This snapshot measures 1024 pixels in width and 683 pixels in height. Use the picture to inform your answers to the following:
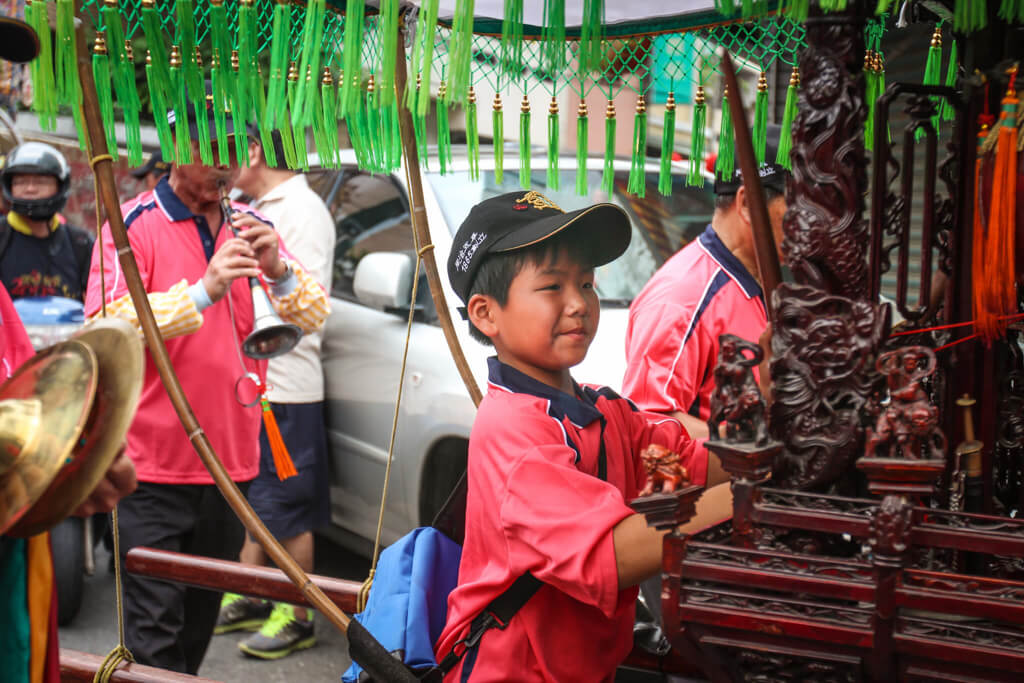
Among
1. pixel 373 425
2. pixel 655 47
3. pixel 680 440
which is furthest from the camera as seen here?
pixel 373 425

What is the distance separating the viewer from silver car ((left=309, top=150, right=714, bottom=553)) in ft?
11.6

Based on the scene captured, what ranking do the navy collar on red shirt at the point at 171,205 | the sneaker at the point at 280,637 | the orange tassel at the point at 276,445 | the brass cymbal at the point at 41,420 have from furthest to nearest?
the sneaker at the point at 280,637
the orange tassel at the point at 276,445
the navy collar on red shirt at the point at 171,205
the brass cymbal at the point at 41,420

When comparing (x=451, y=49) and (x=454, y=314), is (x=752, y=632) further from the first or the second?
(x=454, y=314)

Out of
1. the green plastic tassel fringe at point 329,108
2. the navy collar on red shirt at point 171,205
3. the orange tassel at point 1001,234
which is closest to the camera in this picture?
the orange tassel at point 1001,234

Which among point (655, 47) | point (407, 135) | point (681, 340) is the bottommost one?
point (681, 340)

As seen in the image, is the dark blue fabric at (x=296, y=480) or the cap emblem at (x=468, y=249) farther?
the dark blue fabric at (x=296, y=480)

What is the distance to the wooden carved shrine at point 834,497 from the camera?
45.6 inches

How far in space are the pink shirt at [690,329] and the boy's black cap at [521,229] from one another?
2.04ft

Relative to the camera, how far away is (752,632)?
121 centimetres

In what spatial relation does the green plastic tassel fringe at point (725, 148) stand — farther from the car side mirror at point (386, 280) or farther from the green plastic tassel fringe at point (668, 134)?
the car side mirror at point (386, 280)

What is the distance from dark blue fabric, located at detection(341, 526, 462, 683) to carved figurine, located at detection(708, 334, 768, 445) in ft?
2.47

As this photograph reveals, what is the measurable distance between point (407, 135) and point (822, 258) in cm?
106

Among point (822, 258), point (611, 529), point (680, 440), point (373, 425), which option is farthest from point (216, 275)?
point (822, 258)

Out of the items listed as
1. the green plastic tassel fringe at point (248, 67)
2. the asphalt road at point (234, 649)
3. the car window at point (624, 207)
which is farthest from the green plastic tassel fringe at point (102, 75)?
the asphalt road at point (234, 649)
